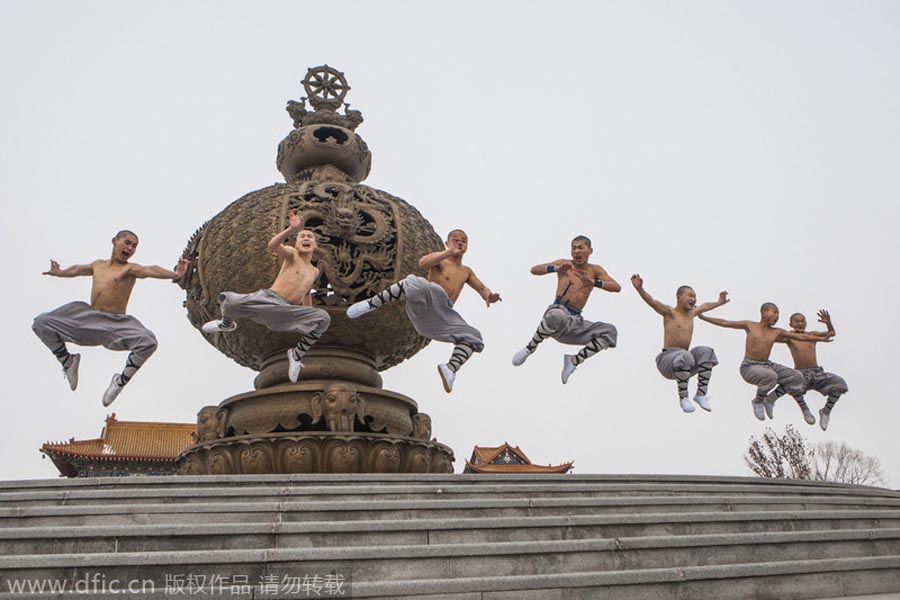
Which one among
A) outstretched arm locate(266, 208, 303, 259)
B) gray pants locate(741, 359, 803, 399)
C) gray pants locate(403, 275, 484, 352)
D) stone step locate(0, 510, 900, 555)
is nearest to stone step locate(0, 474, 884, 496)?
stone step locate(0, 510, 900, 555)

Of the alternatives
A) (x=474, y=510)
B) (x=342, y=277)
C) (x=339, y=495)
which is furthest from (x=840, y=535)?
(x=342, y=277)

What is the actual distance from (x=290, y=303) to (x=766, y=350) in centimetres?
608

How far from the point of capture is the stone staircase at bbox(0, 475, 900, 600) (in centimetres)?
395

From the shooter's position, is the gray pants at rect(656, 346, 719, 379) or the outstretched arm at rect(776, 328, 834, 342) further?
the outstretched arm at rect(776, 328, 834, 342)

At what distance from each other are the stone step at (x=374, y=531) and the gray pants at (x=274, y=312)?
11.2 feet

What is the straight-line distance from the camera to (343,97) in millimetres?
11055

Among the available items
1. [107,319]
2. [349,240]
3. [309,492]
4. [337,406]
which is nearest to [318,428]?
[337,406]

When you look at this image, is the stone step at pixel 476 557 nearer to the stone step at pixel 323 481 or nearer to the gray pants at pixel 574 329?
the stone step at pixel 323 481

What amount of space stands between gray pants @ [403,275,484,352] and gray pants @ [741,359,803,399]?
3854 mm

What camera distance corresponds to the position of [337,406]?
8047mm

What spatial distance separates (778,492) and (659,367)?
3227 mm

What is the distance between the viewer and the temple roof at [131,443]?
82.6 ft

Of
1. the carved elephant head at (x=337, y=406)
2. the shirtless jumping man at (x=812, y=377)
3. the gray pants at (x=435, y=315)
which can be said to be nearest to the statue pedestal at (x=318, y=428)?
the carved elephant head at (x=337, y=406)

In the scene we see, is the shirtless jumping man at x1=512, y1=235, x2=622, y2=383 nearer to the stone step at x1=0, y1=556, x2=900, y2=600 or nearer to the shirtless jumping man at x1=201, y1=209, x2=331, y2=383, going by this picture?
Answer: the shirtless jumping man at x1=201, y1=209, x2=331, y2=383
